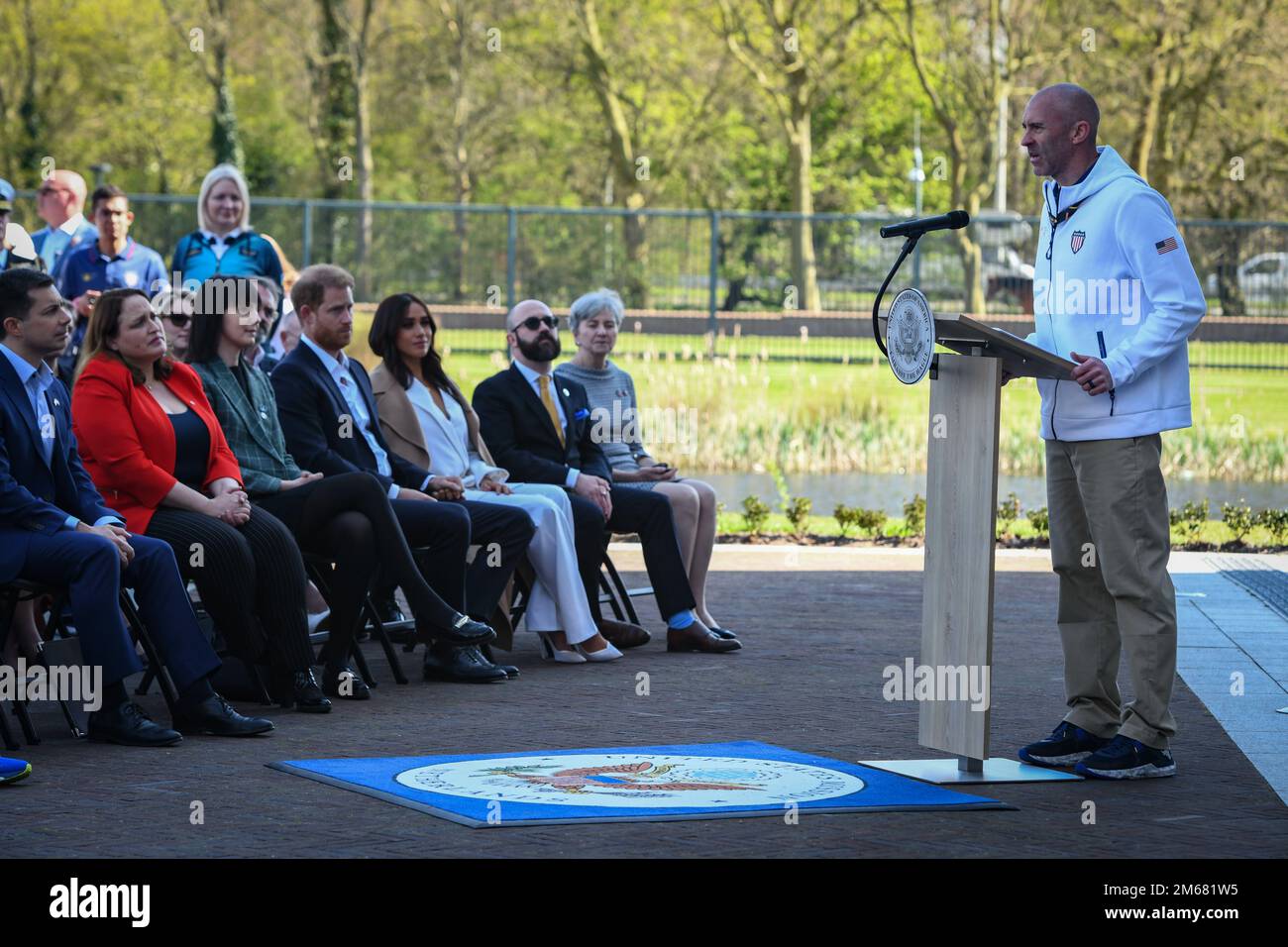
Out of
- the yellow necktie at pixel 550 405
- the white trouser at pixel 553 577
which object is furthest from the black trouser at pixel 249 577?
the yellow necktie at pixel 550 405

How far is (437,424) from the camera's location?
941 centimetres

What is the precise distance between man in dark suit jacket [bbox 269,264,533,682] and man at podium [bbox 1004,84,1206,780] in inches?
117

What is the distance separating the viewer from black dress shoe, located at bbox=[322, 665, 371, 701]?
805 centimetres

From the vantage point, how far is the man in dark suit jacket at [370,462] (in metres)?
8.69

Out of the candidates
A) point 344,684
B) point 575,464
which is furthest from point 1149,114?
point 344,684

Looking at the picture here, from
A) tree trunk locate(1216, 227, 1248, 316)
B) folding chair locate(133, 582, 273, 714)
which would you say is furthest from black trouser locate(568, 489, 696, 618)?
tree trunk locate(1216, 227, 1248, 316)

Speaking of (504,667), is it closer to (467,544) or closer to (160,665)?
(467,544)

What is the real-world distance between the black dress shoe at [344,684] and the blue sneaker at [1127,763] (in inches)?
119

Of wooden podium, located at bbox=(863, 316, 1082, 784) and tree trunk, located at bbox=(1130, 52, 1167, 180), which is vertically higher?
tree trunk, located at bbox=(1130, 52, 1167, 180)

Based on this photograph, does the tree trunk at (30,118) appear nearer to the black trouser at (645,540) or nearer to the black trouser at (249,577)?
the black trouser at (645,540)

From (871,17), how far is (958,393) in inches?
1353

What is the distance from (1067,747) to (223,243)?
20.6 ft

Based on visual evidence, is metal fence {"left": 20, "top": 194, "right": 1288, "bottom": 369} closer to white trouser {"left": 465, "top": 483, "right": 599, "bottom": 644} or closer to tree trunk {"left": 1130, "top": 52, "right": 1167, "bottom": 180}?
tree trunk {"left": 1130, "top": 52, "right": 1167, "bottom": 180}
